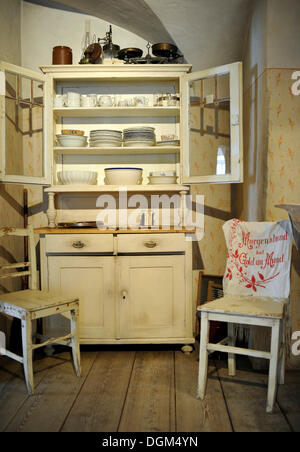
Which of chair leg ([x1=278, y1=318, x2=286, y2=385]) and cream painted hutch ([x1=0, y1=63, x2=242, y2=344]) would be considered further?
cream painted hutch ([x1=0, y1=63, x2=242, y2=344])

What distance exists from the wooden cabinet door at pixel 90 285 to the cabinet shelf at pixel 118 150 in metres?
0.82

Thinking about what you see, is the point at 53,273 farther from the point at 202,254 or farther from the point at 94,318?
the point at 202,254

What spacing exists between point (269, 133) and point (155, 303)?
133 cm

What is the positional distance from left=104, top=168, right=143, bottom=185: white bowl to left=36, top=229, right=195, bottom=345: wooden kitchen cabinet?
0.47 m

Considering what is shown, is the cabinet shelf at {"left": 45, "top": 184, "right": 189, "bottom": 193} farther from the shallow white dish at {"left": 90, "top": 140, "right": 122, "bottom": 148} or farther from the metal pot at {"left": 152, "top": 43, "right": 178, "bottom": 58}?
the metal pot at {"left": 152, "top": 43, "right": 178, "bottom": 58}

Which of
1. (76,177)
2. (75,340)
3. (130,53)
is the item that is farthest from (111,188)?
(75,340)

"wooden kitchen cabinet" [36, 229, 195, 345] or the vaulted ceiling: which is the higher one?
the vaulted ceiling

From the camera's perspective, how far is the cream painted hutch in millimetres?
2812

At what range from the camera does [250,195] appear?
2932 millimetres

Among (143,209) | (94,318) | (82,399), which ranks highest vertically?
(143,209)

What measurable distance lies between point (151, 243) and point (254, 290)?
764 mm

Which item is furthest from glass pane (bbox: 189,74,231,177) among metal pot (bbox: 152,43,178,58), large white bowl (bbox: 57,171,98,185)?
large white bowl (bbox: 57,171,98,185)

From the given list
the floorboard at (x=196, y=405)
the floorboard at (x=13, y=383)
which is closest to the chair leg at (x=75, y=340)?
the floorboard at (x=13, y=383)
